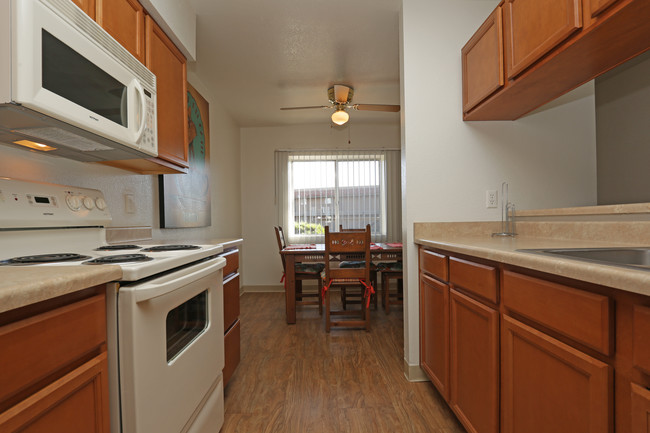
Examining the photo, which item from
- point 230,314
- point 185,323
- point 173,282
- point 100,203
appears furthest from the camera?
point 230,314

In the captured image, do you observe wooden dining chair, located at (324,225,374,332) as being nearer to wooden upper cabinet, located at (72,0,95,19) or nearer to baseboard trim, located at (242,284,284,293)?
baseboard trim, located at (242,284,284,293)

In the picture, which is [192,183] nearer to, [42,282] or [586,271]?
[42,282]

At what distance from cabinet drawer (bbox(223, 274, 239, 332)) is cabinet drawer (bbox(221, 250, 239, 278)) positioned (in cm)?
4

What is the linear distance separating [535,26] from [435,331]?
1526mm

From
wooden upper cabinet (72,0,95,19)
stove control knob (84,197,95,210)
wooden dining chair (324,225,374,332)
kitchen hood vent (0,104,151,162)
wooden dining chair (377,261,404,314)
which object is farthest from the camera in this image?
wooden dining chair (377,261,404,314)

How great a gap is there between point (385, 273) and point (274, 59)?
2.45 metres

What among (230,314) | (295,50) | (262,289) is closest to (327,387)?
(230,314)

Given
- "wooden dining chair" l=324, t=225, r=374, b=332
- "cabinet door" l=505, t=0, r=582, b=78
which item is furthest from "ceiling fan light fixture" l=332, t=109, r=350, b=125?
"cabinet door" l=505, t=0, r=582, b=78

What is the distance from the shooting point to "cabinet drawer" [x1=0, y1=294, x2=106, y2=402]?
52 centimetres

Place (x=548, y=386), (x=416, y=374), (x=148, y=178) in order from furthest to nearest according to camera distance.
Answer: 1. (x=148, y=178)
2. (x=416, y=374)
3. (x=548, y=386)

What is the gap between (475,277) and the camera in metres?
1.25

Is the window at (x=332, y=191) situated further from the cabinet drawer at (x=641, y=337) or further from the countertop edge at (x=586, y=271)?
the cabinet drawer at (x=641, y=337)

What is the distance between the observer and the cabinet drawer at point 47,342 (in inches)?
20.5

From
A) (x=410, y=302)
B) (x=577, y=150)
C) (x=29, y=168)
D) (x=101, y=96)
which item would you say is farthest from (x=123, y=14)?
(x=577, y=150)
